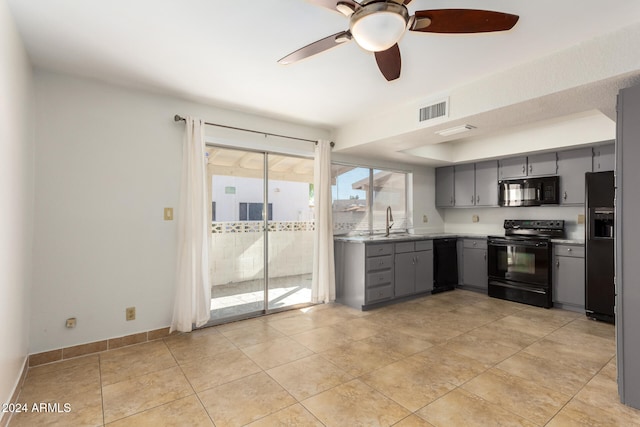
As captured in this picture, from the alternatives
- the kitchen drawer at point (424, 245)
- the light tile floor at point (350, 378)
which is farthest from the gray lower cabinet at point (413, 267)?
the light tile floor at point (350, 378)

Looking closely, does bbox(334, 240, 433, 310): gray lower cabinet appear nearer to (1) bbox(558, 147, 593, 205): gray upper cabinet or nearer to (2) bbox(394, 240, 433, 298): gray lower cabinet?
(2) bbox(394, 240, 433, 298): gray lower cabinet

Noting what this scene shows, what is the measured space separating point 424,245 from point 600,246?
1985 millimetres

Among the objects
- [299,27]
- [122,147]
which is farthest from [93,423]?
[299,27]

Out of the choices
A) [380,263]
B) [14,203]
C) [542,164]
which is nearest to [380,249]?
[380,263]

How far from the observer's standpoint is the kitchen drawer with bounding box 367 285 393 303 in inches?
162

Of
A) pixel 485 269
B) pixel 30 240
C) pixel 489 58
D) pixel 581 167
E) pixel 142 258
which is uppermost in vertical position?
pixel 489 58

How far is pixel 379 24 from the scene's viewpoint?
58.6 inches

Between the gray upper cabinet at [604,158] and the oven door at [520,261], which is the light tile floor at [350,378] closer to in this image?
the oven door at [520,261]

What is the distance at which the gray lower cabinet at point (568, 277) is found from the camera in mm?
3990

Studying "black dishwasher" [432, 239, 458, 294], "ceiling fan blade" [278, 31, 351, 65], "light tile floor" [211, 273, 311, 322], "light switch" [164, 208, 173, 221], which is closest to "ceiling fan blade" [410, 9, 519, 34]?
"ceiling fan blade" [278, 31, 351, 65]

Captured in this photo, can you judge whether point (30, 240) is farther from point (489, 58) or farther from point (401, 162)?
point (401, 162)

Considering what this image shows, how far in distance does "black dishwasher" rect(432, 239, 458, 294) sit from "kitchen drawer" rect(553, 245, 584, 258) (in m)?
1.37

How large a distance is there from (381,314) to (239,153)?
8.52 feet

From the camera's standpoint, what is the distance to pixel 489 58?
2.49 metres
